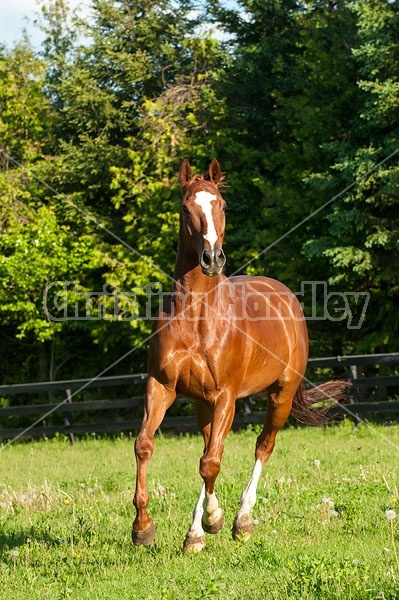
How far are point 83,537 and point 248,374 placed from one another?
71.3 inches

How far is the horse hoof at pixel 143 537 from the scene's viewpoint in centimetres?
563

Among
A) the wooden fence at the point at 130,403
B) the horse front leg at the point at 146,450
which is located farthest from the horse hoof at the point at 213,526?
the wooden fence at the point at 130,403

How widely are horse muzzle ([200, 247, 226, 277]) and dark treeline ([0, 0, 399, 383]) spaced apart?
11.5 meters

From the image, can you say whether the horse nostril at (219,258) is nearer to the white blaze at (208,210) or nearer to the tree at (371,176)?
the white blaze at (208,210)

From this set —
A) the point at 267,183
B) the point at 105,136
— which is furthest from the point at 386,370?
the point at 105,136

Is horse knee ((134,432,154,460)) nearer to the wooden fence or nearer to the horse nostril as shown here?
the horse nostril

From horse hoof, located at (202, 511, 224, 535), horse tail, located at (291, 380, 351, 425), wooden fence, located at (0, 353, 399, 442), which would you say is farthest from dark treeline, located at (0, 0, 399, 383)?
horse hoof, located at (202, 511, 224, 535)

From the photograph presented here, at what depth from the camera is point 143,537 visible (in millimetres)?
5633

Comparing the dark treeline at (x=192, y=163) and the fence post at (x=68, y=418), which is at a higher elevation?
the dark treeline at (x=192, y=163)

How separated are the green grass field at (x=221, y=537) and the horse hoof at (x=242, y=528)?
A: 3.8 inches

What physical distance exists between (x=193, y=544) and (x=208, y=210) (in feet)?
7.71

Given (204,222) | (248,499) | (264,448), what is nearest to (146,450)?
(248,499)

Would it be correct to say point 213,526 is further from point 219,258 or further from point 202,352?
point 219,258

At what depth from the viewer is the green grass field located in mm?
4641
